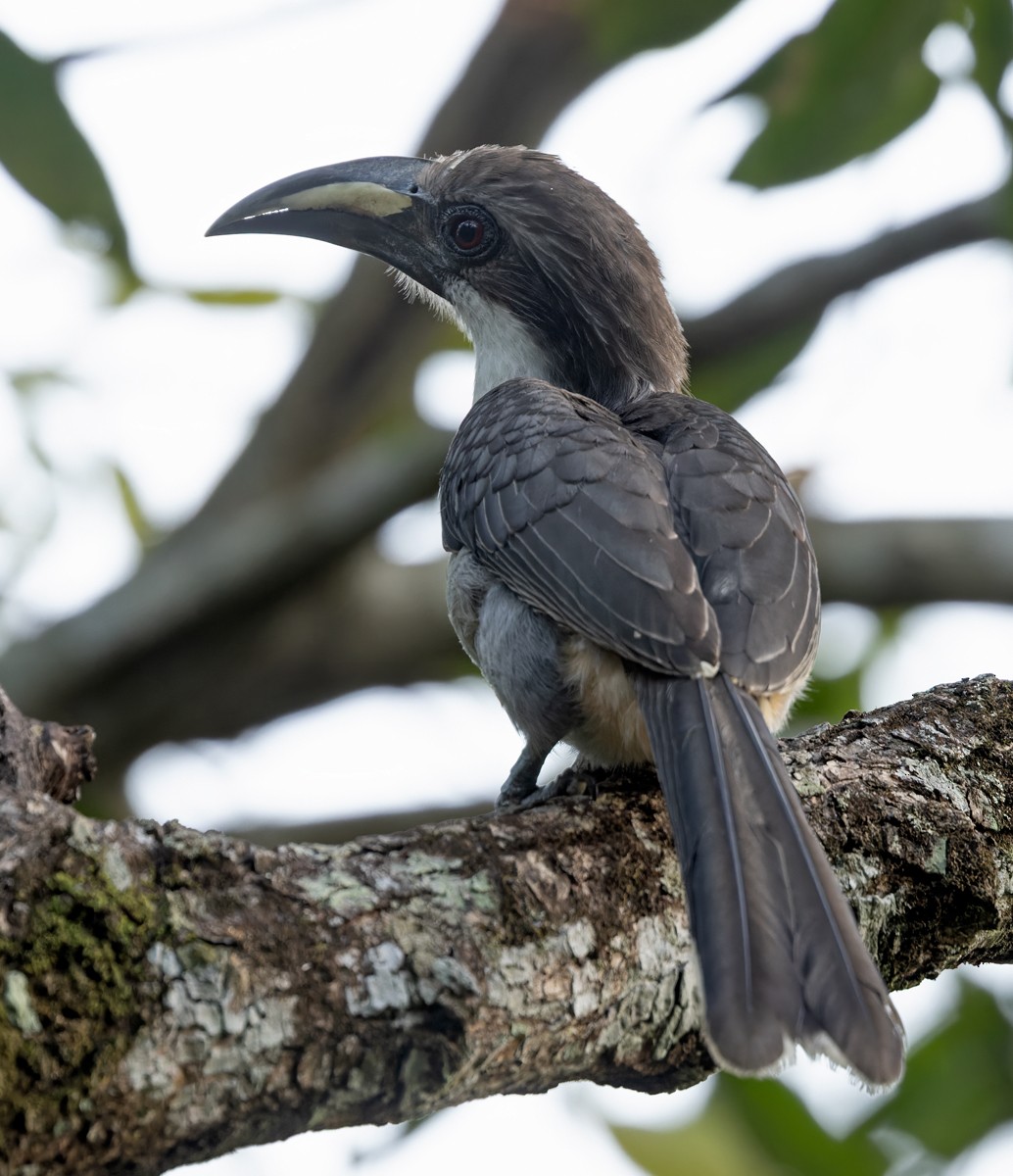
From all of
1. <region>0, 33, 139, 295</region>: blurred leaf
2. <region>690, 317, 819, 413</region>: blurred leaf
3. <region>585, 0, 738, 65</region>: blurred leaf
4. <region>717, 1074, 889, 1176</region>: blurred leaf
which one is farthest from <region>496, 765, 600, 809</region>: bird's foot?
<region>690, 317, 819, 413</region>: blurred leaf

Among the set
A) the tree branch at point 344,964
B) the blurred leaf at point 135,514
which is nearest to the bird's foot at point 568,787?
the tree branch at point 344,964

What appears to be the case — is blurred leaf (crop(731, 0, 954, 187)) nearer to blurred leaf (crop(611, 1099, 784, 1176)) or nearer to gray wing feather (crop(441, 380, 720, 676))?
gray wing feather (crop(441, 380, 720, 676))

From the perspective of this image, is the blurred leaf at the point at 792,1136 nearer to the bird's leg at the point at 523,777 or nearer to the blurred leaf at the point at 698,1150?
the blurred leaf at the point at 698,1150

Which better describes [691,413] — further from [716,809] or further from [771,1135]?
[771,1135]

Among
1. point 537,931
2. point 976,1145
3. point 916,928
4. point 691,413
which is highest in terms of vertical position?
point 691,413

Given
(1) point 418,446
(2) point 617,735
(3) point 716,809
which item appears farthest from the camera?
(1) point 418,446

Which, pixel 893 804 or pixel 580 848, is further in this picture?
pixel 893 804

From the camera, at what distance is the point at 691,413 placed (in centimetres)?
382

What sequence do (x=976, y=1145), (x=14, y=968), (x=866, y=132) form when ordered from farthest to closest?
(x=976, y=1145) < (x=866, y=132) < (x=14, y=968)

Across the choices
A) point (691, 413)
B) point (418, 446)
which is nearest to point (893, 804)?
point (691, 413)

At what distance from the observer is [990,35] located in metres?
3.72

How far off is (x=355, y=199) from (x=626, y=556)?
7.12ft

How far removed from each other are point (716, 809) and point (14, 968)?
47.0 inches

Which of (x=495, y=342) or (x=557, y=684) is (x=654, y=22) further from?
(x=557, y=684)
